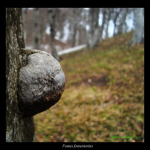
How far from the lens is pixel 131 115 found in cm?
381

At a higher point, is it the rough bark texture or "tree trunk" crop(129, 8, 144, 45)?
"tree trunk" crop(129, 8, 144, 45)

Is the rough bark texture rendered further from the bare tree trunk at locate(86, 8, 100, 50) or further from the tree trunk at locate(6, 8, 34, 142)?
the bare tree trunk at locate(86, 8, 100, 50)

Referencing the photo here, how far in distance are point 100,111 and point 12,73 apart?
3548mm

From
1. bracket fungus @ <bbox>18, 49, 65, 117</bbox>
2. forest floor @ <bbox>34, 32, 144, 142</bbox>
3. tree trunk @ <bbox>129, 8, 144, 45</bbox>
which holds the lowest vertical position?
forest floor @ <bbox>34, 32, 144, 142</bbox>

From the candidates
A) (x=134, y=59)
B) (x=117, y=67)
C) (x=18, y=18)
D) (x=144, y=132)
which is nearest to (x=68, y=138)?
(x=144, y=132)

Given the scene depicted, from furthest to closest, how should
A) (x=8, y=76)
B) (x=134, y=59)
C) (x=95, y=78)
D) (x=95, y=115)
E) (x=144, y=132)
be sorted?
(x=134, y=59) < (x=95, y=78) < (x=95, y=115) < (x=144, y=132) < (x=8, y=76)

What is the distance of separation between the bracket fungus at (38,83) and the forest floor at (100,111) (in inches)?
103

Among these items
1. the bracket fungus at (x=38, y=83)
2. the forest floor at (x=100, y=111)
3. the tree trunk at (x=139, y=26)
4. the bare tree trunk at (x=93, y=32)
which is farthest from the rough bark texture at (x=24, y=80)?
the bare tree trunk at (x=93, y=32)

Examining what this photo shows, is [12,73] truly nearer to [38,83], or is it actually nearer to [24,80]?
[24,80]

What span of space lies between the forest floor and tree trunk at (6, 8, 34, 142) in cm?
245

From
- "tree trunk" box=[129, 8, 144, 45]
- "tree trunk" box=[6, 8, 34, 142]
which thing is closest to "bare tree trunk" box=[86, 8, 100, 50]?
"tree trunk" box=[129, 8, 144, 45]

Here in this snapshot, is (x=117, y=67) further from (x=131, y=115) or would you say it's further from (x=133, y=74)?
(x=131, y=115)

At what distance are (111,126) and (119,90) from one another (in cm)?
181

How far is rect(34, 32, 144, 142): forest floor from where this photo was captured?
3.41m
